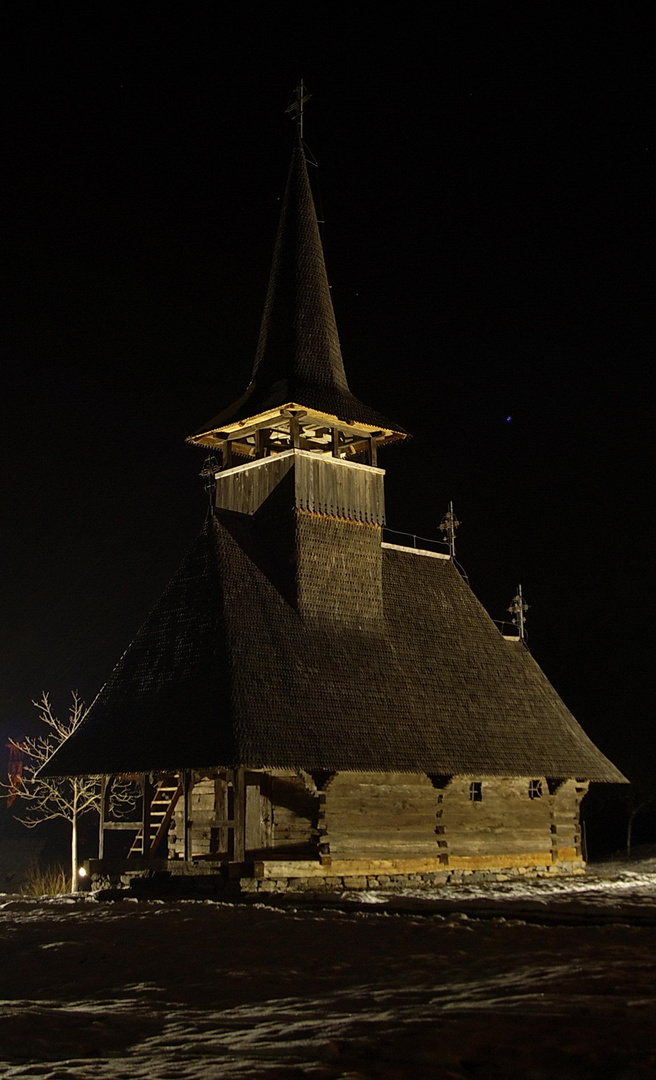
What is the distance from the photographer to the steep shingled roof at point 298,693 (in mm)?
19656

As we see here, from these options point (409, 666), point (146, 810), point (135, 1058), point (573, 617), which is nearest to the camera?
point (135, 1058)

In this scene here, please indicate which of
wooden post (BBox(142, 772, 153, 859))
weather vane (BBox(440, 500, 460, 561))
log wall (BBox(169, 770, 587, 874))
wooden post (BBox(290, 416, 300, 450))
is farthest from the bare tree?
weather vane (BBox(440, 500, 460, 561))

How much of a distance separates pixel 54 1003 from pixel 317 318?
775 inches

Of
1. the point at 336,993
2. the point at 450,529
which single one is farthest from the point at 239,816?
the point at 450,529

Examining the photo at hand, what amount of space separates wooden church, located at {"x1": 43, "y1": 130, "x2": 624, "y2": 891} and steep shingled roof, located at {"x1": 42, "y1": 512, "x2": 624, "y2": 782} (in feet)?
0.16

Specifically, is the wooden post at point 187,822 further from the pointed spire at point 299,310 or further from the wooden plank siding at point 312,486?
the pointed spire at point 299,310

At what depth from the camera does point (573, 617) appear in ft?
189

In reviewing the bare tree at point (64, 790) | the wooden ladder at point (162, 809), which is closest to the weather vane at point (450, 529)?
the wooden ladder at point (162, 809)

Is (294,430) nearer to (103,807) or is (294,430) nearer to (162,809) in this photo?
(103,807)

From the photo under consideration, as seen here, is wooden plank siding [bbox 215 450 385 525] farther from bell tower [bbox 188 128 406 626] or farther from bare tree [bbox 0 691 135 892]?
bare tree [bbox 0 691 135 892]

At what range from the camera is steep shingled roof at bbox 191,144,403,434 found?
24.6 meters

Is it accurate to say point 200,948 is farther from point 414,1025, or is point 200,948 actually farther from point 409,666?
point 409,666

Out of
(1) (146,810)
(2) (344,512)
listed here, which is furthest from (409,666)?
(1) (146,810)

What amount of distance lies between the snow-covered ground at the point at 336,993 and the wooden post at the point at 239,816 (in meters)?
3.46
